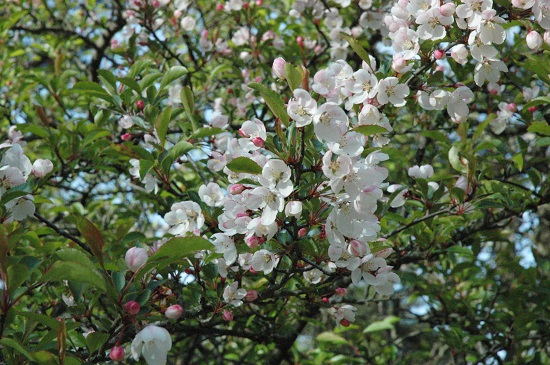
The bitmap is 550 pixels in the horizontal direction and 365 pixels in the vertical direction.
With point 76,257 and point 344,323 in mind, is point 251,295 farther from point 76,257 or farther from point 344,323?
point 76,257

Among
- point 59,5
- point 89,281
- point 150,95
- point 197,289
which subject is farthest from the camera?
point 59,5

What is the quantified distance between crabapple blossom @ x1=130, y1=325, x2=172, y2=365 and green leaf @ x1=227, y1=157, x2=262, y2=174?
1.53ft

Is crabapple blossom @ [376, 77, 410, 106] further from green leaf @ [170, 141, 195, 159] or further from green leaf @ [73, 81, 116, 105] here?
green leaf @ [73, 81, 116, 105]

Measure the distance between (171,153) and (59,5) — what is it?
369 cm

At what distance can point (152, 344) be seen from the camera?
1.38 meters

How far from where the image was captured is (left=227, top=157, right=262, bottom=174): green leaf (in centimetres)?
150

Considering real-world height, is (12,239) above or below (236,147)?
A: below

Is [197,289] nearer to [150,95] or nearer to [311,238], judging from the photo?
[311,238]

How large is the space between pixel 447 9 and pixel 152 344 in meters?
1.36

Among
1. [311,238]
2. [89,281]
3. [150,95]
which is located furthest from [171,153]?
[89,281]

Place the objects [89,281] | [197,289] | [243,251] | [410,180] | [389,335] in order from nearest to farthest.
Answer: [89,281] < [243,251] < [197,289] < [410,180] < [389,335]

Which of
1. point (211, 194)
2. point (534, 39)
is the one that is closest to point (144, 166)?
point (211, 194)

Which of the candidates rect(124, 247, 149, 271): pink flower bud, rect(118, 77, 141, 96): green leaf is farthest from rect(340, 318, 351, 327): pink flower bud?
rect(118, 77, 141, 96): green leaf

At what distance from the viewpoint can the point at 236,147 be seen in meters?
1.82
